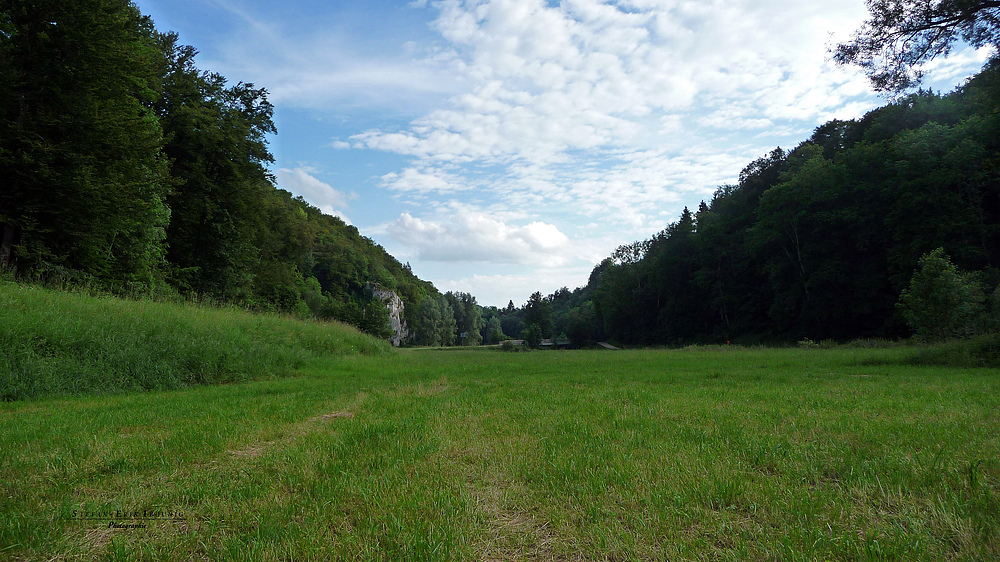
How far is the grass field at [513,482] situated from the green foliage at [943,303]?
53.6 ft

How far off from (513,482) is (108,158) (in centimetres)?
1996

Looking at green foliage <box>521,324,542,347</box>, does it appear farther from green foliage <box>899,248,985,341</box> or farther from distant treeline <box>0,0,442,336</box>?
green foliage <box>899,248,985,341</box>

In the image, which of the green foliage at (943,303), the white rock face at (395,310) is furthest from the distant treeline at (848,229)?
the white rock face at (395,310)

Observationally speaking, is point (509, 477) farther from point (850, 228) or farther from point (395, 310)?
point (395, 310)

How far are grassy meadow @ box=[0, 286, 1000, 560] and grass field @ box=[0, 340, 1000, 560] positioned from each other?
20 mm

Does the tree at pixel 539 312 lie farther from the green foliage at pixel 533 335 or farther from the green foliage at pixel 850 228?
the green foliage at pixel 850 228

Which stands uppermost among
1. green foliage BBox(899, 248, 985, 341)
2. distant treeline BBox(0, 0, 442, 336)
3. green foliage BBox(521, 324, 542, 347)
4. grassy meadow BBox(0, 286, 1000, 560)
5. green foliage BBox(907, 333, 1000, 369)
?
distant treeline BBox(0, 0, 442, 336)

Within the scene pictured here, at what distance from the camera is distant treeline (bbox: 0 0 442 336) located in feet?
45.3

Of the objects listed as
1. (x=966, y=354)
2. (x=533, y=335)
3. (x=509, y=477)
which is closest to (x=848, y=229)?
(x=966, y=354)

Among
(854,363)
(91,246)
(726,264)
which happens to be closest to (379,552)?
(854,363)

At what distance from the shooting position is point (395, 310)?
114938 mm

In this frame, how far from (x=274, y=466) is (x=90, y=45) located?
1917cm

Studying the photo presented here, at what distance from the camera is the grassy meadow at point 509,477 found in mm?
2467

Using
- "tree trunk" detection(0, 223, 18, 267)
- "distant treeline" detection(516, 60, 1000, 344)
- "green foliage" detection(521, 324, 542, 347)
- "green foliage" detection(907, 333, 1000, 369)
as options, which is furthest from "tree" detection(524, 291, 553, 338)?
"tree trunk" detection(0, 223, 18, 267)
